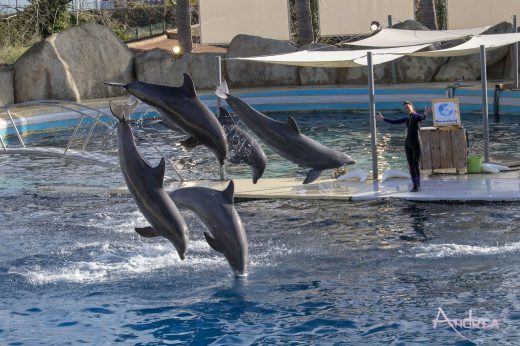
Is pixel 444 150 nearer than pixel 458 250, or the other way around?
pixel 458 250

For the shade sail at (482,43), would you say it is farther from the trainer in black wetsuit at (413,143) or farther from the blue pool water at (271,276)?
the blue pool water at (271,276)

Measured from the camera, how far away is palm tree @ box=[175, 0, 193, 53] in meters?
28.9

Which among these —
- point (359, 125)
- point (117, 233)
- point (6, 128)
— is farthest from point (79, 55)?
point (117, 233)

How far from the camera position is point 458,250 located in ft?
37.0

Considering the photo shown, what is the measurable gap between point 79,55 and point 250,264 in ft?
54.4

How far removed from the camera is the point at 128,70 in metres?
27.3

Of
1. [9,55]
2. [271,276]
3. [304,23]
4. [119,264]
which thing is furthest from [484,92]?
[9,55]

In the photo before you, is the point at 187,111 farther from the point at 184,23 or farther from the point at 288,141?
the point at 184,23

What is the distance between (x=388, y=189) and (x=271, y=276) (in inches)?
157

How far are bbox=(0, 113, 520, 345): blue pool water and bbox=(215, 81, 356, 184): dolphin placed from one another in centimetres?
121

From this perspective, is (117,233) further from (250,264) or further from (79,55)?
(79,55)

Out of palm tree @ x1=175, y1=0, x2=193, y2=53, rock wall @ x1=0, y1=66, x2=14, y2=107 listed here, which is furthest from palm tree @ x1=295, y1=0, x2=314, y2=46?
rock wall @ x1=0, y1=66, x2=14, y2=107

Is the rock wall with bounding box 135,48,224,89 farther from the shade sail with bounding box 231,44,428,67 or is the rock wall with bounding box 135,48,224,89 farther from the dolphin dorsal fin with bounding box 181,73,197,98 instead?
the dolphin dorsal fin with bounding box 181,73,197,98

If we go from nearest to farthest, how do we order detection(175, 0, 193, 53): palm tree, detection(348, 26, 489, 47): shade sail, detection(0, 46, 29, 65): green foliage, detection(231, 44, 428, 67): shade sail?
1. detection(231, 44, 428, 67): shade sail
2. detection(348, 26, 489, 47): shade sail
3. detection(0, 46, 29, 65): green foliage
4. detection(175, 0, 193, 53): palm tree
